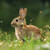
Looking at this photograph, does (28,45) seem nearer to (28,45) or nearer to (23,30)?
(28,45)

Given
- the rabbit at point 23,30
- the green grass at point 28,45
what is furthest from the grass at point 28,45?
the rabbit at point 23,30

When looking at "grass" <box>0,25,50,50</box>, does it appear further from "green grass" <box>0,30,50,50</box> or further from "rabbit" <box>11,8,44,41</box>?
"rabbit" <box>11,8,44,41</box>

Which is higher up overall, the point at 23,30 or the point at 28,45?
the point at 23,30

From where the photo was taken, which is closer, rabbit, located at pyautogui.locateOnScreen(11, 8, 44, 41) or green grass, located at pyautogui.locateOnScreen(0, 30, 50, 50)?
green grass, located at pyautogui.locateOnScreen(0, 30, 50, 50)

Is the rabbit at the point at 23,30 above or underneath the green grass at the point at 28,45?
above

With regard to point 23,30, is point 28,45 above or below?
below

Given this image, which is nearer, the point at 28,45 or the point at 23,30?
the point at 28,45

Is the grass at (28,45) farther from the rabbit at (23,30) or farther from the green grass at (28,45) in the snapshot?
the rabbit at (23,30)

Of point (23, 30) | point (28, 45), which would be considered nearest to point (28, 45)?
point (28, 45)

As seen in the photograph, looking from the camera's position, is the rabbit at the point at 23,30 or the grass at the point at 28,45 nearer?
the grass at the point at 28,45

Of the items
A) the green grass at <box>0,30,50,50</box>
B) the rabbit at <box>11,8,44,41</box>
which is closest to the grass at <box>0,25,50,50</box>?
the green grass at <box>0,30,50,50</box>

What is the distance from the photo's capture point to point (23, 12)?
738 cm

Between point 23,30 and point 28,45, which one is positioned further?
point 23,30

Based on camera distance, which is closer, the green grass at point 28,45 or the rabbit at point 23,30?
the green grass at point 28,45
